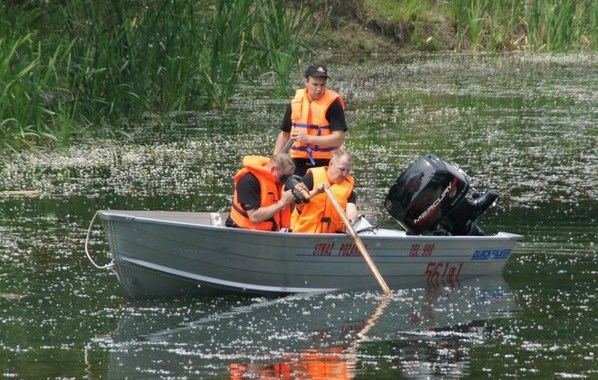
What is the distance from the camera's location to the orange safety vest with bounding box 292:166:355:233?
9359 millimetres

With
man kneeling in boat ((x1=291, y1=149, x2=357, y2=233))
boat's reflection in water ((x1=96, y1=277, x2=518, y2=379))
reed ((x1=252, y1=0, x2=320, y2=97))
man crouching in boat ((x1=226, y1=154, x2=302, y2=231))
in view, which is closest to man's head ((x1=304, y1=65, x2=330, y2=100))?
man kneeling in boat ((x1=291, y1=149, x2=357, y2=233))

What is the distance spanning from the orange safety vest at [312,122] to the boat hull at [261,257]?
2.98 ft

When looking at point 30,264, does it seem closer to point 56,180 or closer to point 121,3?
point 56,180

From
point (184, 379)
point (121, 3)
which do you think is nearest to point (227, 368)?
point (184, 379)

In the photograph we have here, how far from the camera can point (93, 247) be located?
10.7m

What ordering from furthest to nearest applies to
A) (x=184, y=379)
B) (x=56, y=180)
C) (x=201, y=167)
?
1. (x=201, y=167)
2. (x=56, y=180)
3. (x=184, y=379)

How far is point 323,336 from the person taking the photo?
26.3ft

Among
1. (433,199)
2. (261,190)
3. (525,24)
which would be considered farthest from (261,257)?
(525,24)

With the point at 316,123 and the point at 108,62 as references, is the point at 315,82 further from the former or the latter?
the point at 108,62

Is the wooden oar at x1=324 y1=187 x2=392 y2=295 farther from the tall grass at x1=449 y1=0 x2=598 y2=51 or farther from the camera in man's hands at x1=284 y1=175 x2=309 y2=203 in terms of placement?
the tall grass at x1=449 y1=0 x2=598 y2=51

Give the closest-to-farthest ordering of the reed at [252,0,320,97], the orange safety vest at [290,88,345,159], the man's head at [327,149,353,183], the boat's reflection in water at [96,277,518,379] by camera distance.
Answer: the boat's reflection in water at [96,277,518,379], the man's head at [327,149,353,183], the orange safety vest at [290,88,345,159], the reed at [252,0,320,97]

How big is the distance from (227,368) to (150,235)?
6.54 ft

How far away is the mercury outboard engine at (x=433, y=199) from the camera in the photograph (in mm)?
9703

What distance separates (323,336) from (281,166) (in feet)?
4.83
